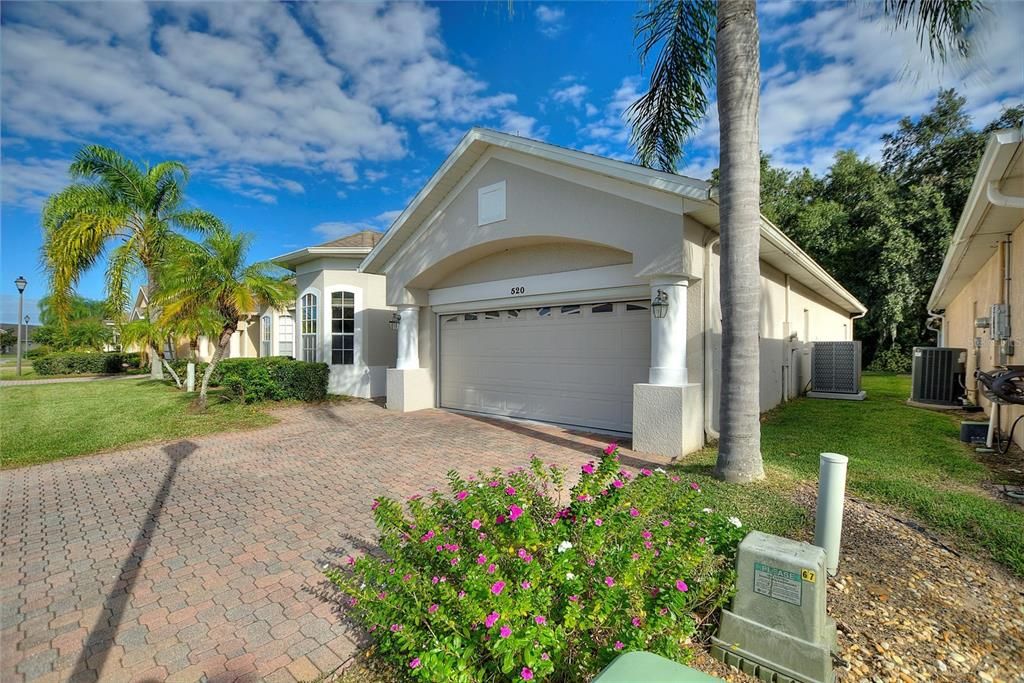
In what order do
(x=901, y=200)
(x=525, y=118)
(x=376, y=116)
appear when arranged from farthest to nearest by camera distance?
(x=901, y=200) → (x=376, y=116) → (x=525, y=118)

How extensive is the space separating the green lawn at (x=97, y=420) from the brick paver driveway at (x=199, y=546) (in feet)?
3.05

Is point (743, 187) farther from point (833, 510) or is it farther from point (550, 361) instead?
point (550, 361)

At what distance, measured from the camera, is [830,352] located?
12.8 m

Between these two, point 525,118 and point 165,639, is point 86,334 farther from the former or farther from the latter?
point 165,639

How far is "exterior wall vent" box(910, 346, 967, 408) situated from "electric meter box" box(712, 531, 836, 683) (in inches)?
489

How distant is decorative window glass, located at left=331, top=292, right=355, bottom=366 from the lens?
14.0 meters

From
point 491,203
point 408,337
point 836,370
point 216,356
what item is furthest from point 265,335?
point 836,370

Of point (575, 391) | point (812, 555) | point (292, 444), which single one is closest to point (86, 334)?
point (292, 444)

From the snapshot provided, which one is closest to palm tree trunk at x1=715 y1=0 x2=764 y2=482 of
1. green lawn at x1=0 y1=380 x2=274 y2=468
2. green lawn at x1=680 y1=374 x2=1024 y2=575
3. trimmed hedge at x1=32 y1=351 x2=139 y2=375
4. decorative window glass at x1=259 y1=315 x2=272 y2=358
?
green lawn at x1=680 y1=374 x2=1024 y2=575

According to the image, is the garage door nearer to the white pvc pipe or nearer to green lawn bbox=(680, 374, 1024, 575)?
green lawn bbox=(680, 374, 1024, 575)

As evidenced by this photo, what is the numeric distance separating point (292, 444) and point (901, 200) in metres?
26.5

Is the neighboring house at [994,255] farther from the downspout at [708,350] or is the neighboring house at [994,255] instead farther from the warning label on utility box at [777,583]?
the warning label on utility box at [777,583]

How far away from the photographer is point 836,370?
500 inches

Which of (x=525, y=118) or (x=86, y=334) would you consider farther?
(x=86, y=334)
